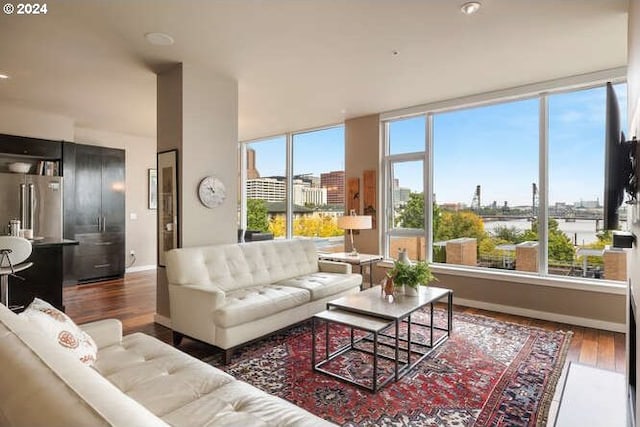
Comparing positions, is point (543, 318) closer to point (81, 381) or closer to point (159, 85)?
point (81, 381)

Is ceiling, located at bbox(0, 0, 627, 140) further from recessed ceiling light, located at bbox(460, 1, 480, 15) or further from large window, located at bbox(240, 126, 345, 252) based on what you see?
large window, located at bbox(240, 126, 345, 252)

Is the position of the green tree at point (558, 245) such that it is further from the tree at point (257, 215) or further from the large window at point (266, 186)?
the tree at point (257, 215)

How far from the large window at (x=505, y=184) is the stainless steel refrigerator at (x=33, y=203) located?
514 cm

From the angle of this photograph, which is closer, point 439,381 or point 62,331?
point 62,331

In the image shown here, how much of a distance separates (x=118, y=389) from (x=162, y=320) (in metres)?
3.14

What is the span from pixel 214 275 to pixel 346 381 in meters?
1.64

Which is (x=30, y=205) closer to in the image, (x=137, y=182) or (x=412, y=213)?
(x=137, y=182)

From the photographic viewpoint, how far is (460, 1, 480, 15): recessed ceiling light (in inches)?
101

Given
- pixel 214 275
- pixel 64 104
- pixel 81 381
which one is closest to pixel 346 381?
pixel 214 275

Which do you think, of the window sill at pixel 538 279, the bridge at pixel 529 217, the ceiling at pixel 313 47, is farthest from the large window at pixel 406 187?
the bridge at pixel 529 217

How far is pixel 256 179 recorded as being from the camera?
7.57m

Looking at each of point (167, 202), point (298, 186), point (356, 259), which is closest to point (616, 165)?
point (356, 259)

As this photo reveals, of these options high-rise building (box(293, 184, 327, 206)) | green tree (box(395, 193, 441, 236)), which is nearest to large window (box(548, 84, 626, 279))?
green tree (box(395, 193, 441, 236))

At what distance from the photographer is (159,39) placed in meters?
3.11
